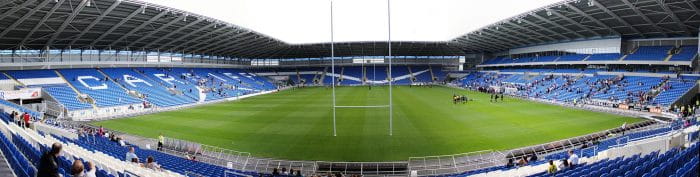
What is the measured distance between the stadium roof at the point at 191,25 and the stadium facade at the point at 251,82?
13cm

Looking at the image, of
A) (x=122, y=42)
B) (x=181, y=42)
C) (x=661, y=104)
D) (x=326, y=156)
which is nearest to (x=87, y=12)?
(x=122, y=42)

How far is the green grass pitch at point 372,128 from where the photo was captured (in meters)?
17.5

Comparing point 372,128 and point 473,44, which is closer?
point 372,128

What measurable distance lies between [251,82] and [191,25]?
3010 cm

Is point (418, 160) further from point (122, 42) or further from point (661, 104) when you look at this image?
point (122, 42)

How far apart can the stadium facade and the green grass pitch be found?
1.79 metres

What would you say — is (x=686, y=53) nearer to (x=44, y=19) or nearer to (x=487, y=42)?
(x=487, y=42)

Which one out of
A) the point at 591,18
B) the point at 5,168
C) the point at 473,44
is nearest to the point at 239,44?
the point at 473,44

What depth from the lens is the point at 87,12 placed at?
2673 centimetres

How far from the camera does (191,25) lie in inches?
1405

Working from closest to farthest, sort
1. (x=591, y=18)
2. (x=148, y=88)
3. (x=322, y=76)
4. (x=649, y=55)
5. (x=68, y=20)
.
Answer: (x=68, y=20) < (x=591, y=18) < (x=649, y=55) < (x=148, y=88) < (x=322, y=76)

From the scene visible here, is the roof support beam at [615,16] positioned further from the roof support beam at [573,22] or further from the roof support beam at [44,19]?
the roof support beam at [44,19]

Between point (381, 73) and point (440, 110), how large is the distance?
49634mm

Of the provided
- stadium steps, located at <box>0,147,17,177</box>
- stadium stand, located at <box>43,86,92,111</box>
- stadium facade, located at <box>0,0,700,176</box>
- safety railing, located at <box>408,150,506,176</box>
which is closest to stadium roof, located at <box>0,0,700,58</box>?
stadium facade, located at <box>0,0,700,176</box>
